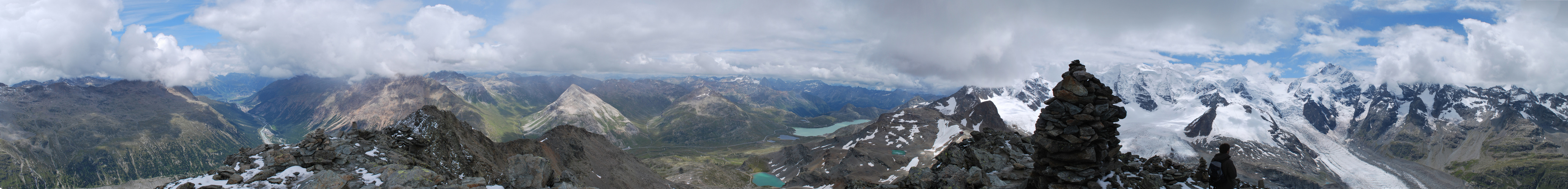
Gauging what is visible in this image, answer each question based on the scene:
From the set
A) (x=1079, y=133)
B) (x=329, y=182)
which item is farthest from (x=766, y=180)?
(x=329, y=182)

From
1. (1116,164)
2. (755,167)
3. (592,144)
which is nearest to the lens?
(1116,164)

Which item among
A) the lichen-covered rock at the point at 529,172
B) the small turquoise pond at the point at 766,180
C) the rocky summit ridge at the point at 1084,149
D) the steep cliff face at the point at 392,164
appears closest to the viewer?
the steep cliff face at the point at 392,164

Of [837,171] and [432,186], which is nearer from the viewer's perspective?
[432,186]

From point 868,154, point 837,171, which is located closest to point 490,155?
point 837,171

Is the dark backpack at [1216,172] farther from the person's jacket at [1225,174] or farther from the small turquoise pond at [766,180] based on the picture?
the small turquoise pond at [766,180]

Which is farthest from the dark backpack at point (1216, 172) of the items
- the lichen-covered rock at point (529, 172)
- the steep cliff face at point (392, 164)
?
the lichen-covered rock at point (529, 172)

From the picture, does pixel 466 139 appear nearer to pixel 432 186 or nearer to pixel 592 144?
pixel 432 186

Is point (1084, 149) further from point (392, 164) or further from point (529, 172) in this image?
point (392, 164)
